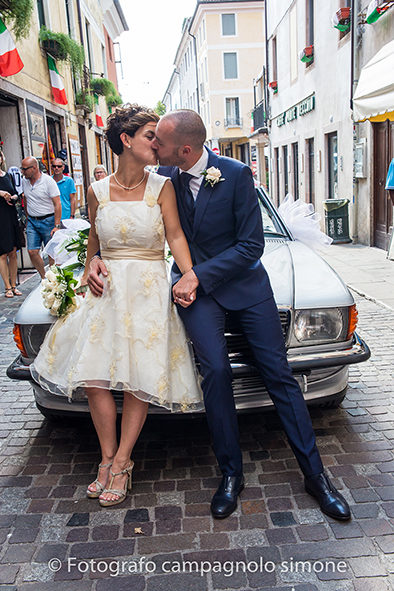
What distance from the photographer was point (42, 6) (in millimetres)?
13586

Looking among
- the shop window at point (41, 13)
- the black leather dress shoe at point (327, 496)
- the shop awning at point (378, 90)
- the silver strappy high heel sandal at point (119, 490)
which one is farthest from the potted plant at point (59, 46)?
the black leather dress shoe at point (327, 496)

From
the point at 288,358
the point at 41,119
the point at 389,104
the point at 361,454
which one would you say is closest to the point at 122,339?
Result: the point at 288,358

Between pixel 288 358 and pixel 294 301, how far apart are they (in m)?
0.32

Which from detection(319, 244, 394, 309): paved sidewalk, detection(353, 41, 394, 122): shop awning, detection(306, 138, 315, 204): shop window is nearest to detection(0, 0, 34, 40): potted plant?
detection(353, 41, 394, 122): shop awning

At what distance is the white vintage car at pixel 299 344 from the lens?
120 inches

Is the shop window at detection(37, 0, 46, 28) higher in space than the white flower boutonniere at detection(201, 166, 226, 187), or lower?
higher

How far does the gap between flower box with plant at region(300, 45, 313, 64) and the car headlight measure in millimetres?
14226

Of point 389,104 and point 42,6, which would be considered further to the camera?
point 42,6

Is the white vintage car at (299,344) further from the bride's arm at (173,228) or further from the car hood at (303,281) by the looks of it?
the bride's arm at (173,228)

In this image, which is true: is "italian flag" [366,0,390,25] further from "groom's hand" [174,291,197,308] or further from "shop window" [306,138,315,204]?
"groom's hand" [174,291,197,308]

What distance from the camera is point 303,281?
11.1 feet

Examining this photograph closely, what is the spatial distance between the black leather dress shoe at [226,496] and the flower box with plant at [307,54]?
15030 millimetres

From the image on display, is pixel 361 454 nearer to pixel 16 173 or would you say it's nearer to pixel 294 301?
pixel 294 301

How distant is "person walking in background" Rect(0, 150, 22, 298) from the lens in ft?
25.9
